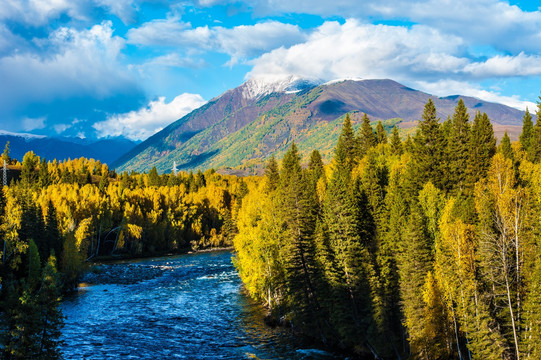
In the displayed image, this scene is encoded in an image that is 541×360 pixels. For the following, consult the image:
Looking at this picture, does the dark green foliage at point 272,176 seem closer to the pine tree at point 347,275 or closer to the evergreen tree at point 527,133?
the pine tree at point 347,275

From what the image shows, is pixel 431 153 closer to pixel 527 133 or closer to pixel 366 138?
pixel 527 133

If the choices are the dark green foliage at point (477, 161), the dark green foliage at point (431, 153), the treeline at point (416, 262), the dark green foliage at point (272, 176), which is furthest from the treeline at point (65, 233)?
the dark green foliage at point (477, 161)

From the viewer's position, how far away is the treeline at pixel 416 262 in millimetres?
37438

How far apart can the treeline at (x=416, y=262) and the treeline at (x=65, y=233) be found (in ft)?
88.0

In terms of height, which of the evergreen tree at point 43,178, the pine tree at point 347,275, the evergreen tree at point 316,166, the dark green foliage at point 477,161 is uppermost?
the evergreen tree at point 43,178

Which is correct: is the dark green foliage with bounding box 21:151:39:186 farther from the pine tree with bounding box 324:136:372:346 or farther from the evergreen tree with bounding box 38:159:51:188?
the pine tree with bounding box 324:136:372:346

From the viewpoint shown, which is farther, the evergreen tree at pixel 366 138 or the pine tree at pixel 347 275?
the evergreen tree at pixel 366 138

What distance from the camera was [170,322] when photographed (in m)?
56.8

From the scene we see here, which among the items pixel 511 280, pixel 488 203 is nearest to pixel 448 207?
pixel 488 203

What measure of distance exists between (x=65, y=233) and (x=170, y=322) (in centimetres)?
4492

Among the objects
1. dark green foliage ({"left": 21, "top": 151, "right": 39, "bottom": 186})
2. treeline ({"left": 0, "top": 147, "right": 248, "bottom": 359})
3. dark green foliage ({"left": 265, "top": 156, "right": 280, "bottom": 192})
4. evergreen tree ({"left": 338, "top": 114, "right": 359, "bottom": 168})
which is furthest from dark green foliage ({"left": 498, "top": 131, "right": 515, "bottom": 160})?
dark green foliage ({"left": 21, "top": 151, "right": 39, "bottom": 186})

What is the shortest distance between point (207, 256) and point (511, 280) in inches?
3911

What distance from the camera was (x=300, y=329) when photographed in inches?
2032

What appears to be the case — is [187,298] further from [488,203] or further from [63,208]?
[63,208]
